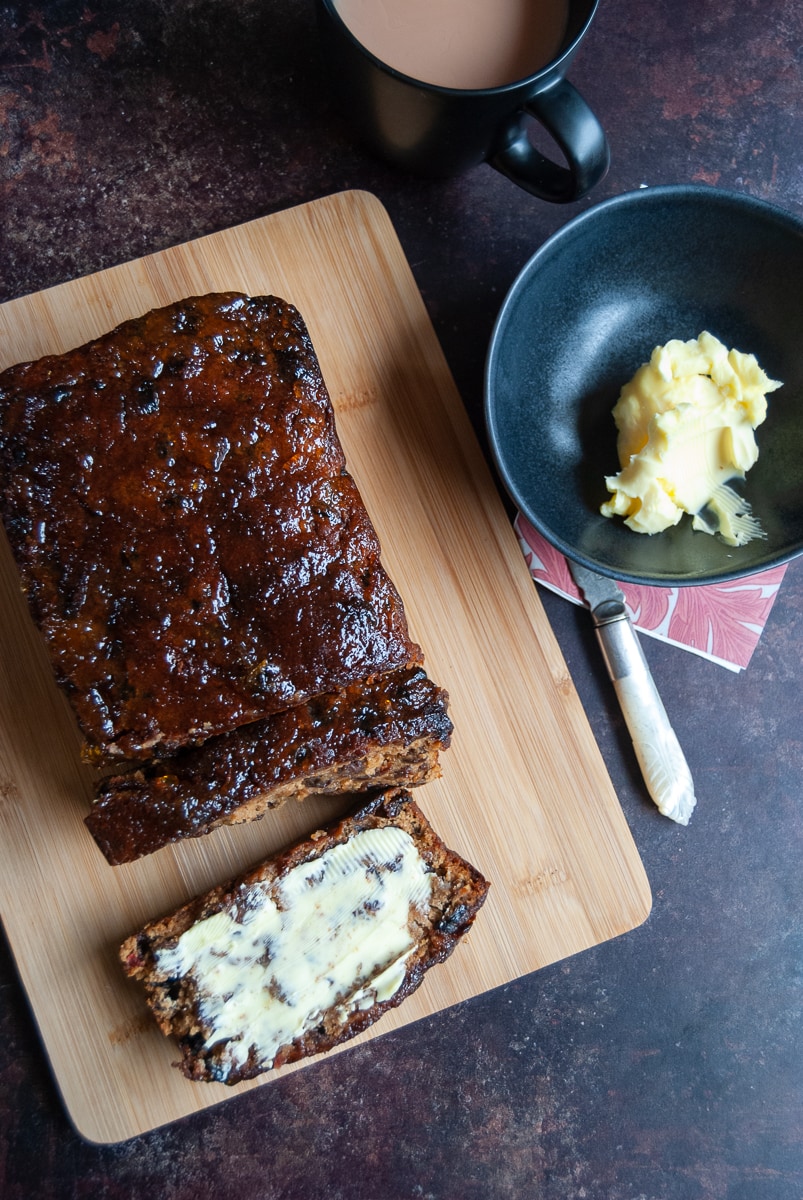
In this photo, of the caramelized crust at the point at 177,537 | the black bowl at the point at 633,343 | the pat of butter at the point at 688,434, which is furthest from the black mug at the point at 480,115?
the caramelized crust at the point at 177,537

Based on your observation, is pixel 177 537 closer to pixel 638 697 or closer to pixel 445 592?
pixel 445 592

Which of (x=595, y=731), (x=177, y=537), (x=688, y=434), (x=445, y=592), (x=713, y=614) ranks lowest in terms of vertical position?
(x=595, y=731)

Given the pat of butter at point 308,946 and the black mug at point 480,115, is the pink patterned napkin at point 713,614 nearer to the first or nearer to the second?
the pat of butter at point 308,946

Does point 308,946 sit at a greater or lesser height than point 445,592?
lesser

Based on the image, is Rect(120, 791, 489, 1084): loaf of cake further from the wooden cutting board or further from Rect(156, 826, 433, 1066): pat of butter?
the wooden cutting board

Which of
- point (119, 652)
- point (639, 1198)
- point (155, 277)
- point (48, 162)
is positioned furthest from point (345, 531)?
point (639, 1198)

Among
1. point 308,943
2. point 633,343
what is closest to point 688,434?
point 633,343
